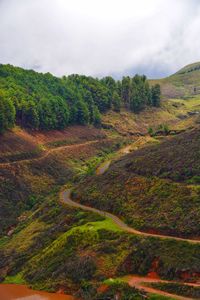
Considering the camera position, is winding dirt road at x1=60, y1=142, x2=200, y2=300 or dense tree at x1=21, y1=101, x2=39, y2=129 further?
dense tree at x1=21, y1=101, x2=39, y2=129

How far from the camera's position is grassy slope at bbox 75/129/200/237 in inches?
2035

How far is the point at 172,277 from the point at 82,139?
3223 inches

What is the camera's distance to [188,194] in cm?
5594

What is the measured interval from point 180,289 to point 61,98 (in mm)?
99086

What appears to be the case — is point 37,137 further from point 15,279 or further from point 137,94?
point 15,279

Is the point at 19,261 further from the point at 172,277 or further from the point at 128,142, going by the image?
the point at 128,142

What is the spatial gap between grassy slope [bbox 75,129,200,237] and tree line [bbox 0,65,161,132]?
3650cm

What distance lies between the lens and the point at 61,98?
133125mm

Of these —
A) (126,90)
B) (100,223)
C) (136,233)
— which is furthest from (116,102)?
(136,233)

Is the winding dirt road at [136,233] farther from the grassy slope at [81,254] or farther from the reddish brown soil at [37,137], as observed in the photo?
the reddish brown soil at [37,137]

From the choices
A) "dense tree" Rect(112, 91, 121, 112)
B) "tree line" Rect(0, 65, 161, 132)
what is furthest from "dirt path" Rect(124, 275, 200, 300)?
"dense tree" Rect(112, 91, 121, 112)

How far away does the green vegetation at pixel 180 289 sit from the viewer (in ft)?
123

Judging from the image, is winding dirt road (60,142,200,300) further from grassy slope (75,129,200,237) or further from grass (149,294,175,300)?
grassy slope (75,129,200,237)

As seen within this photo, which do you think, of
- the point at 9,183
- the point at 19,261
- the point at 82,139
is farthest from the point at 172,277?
the point at 82,139
